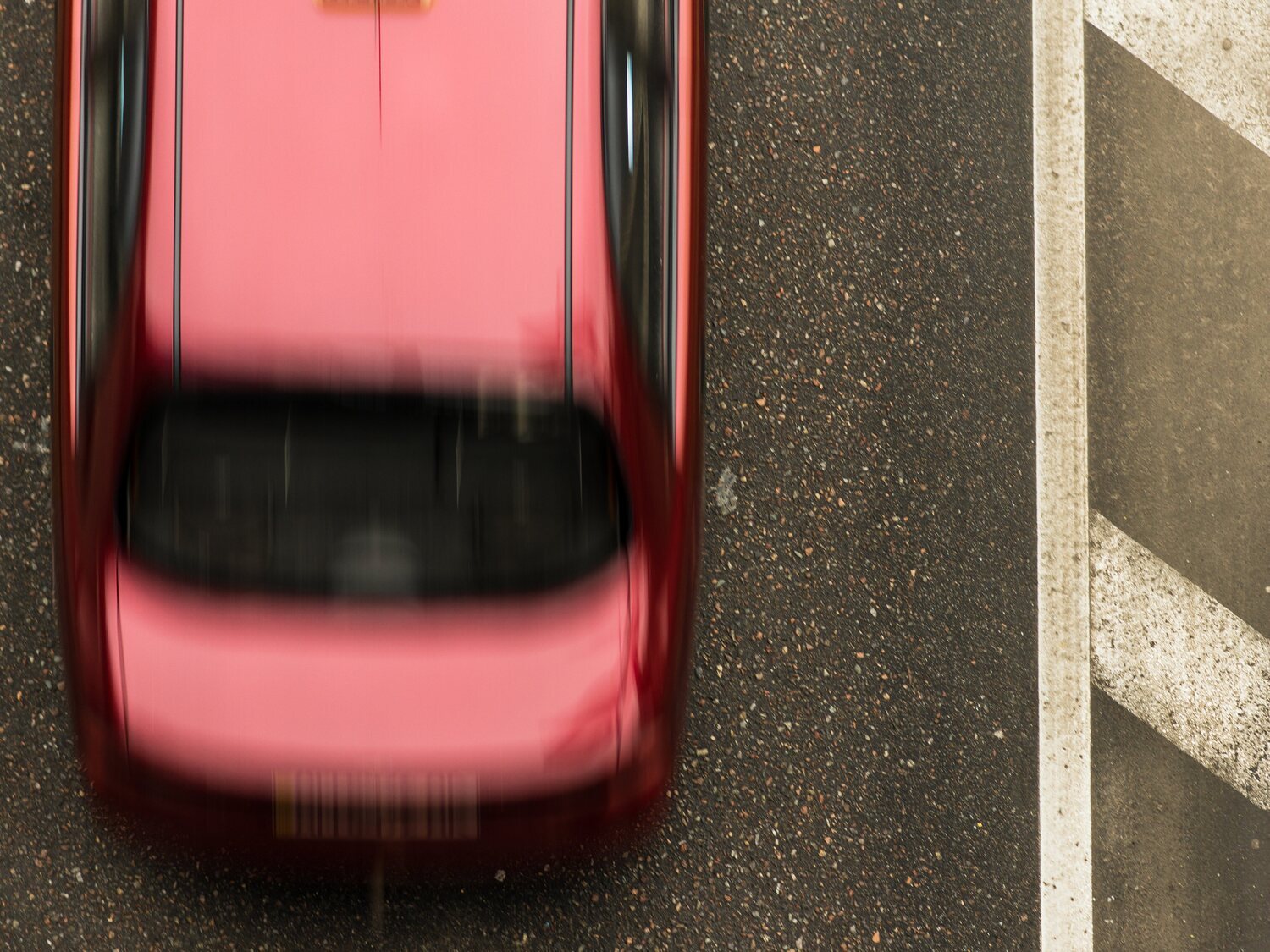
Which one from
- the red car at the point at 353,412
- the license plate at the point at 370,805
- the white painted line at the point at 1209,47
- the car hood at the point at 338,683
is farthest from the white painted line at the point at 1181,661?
the license plate at the point at 370,805

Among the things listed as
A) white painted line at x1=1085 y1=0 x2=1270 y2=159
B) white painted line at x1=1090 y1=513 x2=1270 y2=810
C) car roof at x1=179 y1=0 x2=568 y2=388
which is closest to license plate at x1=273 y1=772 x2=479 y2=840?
car roof at x1=179 y1=0 x2=568 y2=388

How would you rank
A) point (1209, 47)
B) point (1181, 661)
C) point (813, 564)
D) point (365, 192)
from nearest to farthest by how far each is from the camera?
point (365, 192)
point (813, 564)
point (1181, 661)
point (1209, 47)

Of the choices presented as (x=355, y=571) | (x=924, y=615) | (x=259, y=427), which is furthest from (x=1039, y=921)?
(x=259, y=427)

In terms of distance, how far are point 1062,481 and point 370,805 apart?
2.56 meters

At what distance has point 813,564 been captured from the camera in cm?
357

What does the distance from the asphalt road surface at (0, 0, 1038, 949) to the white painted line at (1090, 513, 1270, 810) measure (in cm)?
29

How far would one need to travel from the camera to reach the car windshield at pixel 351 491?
2.40 metres

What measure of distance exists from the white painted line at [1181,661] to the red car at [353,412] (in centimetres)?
205

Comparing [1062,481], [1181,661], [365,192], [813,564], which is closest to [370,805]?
[365,192]

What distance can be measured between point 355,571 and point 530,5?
4.36 feet

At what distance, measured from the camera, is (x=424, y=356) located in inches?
93.6

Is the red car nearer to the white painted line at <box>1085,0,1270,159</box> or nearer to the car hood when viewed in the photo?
the car hood

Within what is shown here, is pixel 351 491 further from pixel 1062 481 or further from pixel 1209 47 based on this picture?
pixel 1209 47

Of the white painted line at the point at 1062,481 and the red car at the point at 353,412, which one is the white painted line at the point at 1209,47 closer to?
the white painted line at the point at 1062,481
